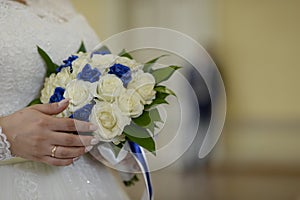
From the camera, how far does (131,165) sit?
4.42 ft

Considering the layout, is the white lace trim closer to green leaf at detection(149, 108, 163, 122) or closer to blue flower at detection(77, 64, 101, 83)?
blue flower at detection(77, 64, 101, 83)

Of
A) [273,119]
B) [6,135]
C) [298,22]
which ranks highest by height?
[298,22]

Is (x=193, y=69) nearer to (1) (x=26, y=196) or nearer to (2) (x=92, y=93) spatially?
(2) (x=92, y=93)

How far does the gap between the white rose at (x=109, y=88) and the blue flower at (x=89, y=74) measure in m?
0.02

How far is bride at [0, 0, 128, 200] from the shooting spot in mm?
1164

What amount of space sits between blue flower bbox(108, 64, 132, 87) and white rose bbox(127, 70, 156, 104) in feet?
0.04

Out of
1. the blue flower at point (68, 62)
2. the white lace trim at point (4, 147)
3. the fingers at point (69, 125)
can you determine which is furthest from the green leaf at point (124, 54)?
the white lace trim at point (4, 147)

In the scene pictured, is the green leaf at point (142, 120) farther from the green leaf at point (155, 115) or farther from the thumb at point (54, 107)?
the thumb at point (54, 107)

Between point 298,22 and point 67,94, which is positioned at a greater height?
point 298,22

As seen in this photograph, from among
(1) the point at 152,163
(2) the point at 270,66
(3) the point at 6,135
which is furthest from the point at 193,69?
(2) the point at 270,66

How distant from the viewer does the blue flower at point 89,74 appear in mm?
1182

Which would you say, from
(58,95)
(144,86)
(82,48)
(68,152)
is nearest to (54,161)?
(68,152)

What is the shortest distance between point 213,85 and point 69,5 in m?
0.54

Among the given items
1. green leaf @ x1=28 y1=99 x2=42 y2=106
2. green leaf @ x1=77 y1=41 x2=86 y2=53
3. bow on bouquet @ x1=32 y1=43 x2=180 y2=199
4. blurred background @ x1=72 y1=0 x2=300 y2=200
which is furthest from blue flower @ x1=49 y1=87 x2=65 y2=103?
blurred background @ x1=72 y1=0 x2=300 y2=200
